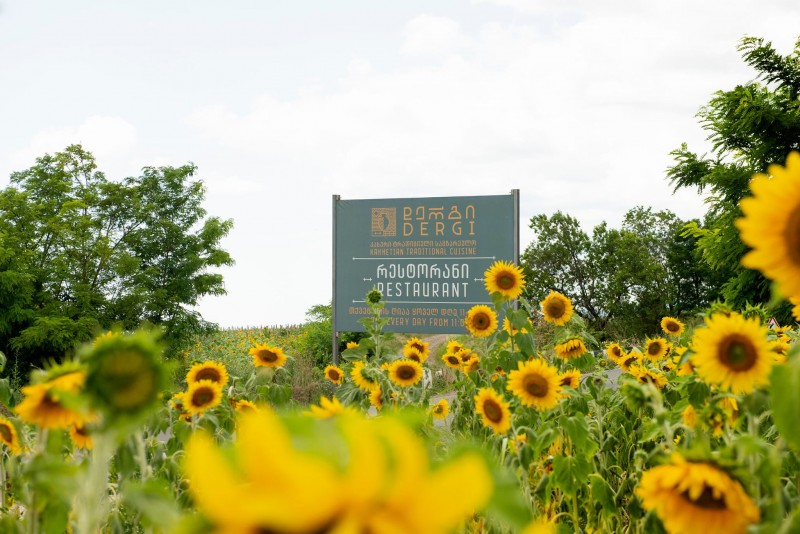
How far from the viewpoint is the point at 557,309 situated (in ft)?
13.7

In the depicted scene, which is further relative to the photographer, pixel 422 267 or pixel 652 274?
pixel 652 274

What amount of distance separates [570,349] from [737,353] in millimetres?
2288

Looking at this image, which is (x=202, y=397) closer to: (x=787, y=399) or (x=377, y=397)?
(x=377, y=397)

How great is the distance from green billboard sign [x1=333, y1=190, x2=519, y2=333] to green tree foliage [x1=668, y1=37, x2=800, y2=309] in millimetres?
8896

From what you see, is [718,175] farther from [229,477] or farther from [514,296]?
[229,477]

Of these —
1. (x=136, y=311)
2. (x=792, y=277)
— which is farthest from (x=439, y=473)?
(x=136, y=311)

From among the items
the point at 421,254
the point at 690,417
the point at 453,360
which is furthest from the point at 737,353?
the point at 421,254

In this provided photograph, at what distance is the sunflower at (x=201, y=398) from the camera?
2711mm

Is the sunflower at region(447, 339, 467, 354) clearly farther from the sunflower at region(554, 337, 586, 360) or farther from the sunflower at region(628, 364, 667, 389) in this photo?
the sunflower at region(628, 364, 667, 389)

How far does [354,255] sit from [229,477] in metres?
12.2

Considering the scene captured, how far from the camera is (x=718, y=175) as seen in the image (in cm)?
1872

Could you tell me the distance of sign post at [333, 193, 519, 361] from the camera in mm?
12125

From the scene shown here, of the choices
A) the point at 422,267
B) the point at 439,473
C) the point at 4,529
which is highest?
the point at 422,267

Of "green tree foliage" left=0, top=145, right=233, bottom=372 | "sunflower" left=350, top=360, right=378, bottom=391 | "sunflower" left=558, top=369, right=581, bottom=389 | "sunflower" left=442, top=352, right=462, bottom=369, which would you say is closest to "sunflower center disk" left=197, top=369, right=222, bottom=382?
"sunflower" left=350, top=360, right=378, bottom=391
